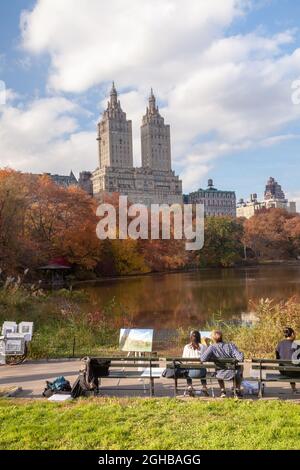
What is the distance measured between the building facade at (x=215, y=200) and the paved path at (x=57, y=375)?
138 m

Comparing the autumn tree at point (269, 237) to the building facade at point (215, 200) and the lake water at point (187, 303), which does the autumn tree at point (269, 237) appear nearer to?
the lake water at point (187, 303)

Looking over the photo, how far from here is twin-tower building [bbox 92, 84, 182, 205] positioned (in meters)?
123

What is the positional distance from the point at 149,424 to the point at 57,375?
3042 millimetres

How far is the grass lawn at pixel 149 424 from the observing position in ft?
14.6

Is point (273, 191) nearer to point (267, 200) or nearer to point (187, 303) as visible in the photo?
point (267, 200)

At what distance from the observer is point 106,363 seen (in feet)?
21.2

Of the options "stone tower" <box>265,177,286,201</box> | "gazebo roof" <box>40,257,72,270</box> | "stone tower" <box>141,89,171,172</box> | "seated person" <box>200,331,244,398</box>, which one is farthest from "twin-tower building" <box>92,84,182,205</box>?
"seated person" <box>200,331,244,398</box>

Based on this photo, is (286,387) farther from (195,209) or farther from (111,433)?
(195,209)

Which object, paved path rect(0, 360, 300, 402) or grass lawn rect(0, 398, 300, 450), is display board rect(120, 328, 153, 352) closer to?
paved path rect(0, 360, 300, 402)

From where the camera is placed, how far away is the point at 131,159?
134750 millimetres

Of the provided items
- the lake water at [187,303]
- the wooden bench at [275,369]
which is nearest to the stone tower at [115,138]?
the lake water at [187,303]

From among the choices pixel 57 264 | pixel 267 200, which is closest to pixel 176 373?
pixel 57 264
